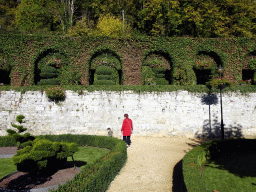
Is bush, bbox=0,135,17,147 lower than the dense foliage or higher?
lower

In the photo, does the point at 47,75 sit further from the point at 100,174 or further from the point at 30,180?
the point at 100,174

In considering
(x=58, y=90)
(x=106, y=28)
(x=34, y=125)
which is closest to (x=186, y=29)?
(x=106, y=28)

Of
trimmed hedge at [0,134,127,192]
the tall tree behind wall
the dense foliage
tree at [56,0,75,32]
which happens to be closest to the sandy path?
trimmed hedge at [0,134,127,192]

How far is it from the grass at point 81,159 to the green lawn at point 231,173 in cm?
383

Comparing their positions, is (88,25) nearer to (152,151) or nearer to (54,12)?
(54,12)

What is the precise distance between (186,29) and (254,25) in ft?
27.9

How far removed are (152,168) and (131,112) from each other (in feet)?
18.7

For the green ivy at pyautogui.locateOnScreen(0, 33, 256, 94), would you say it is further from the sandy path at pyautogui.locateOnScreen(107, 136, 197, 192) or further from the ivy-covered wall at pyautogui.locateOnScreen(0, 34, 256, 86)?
the sandy path at pyautogui.locateOnScreen(107, 136, 197, 192)

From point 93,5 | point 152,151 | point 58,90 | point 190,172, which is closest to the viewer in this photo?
point 190,172

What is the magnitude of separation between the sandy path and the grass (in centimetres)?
136

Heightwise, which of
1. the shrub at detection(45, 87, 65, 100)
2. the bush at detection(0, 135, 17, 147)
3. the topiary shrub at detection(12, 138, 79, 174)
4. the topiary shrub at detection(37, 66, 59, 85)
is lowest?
the bush at detection(0, 135, 17, 147)

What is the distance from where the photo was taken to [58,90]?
1235 centimetres

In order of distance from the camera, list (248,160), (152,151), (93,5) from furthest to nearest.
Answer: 1. (93,5)
2. (152,151)
3. (248,160)

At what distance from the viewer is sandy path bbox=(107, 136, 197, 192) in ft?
19.1
